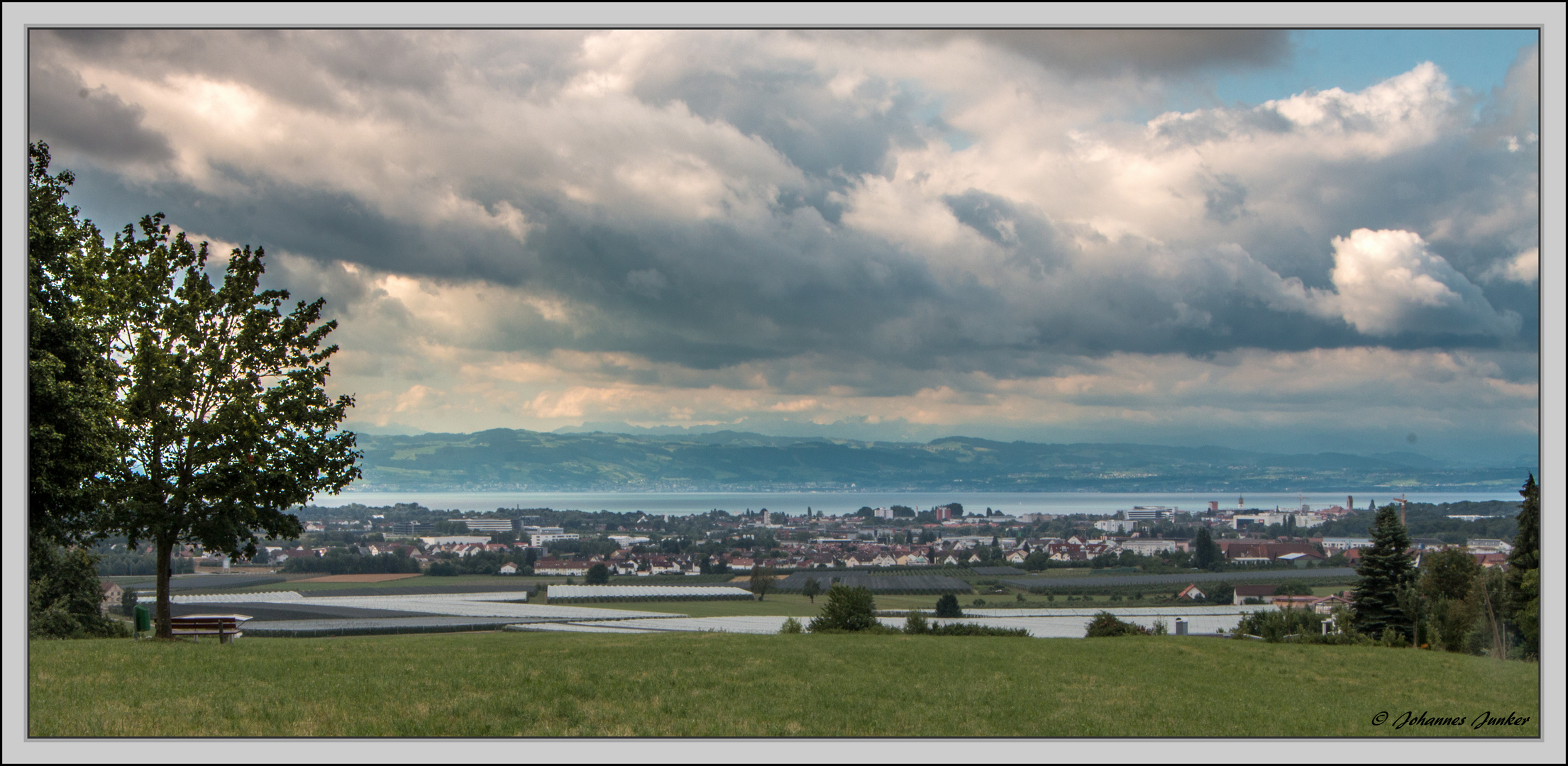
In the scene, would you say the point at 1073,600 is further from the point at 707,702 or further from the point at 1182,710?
the point at 707,702

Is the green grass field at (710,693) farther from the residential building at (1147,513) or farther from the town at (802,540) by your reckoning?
the residential building at (1147,513)

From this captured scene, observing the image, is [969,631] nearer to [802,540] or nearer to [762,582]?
[762,582]

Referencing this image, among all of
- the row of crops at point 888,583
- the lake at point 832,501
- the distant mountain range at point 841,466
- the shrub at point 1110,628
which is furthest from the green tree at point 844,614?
the lake at point 832,501

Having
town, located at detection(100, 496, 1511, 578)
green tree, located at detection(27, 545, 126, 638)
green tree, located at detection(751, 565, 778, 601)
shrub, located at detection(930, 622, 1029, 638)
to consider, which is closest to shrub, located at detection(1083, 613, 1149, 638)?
shrub, located at detection(930, 622, 1029, 638)

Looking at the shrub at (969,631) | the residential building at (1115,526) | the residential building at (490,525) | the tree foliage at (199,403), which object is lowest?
the residential building at (1115,526)

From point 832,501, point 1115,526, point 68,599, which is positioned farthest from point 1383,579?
point 832,501

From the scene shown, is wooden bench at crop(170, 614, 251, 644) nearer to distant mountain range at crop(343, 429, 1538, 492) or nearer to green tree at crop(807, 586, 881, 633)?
green tree at crop(807, 586, 881, 633)
